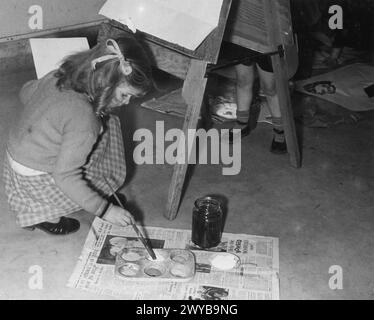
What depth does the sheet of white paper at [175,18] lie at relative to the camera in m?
1.38

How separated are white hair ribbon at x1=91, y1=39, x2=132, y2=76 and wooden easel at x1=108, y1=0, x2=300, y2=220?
0.19 m

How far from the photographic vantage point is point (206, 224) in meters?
1.50

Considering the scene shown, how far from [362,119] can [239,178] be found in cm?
76

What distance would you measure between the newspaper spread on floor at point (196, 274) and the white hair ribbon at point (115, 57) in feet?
1.66

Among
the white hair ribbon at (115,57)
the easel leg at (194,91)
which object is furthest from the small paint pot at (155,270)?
the white hair ribbon at (115,57)

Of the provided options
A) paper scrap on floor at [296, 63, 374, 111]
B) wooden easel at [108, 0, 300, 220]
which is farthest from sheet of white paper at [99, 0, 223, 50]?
paper scrap on floor at [296, 63, 374, 111]

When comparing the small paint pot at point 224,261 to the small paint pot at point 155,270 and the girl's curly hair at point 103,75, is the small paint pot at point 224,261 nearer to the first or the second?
the small paint pot at point 155,270

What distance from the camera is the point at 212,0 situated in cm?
137

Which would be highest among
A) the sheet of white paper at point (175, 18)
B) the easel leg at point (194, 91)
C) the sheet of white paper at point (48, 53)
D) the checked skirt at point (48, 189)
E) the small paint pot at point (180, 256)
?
the sheet of white paper at point (175, 18)

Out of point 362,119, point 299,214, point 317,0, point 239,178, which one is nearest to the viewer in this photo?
point 299,214

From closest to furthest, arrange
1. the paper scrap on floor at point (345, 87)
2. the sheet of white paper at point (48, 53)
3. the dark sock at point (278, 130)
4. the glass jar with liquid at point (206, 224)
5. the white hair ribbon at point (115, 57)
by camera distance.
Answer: the white hair ribbon at point (115, 57) → the glass jar with liquid at point (206, 224) → the sheet of white paper at point (48, 53) → the dark sock at point (278, 130) → the paper scrap on floor at point (345, 87)

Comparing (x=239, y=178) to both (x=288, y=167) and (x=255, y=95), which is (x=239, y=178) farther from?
(x=255, y=95)

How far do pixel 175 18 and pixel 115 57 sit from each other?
21 centimetres
